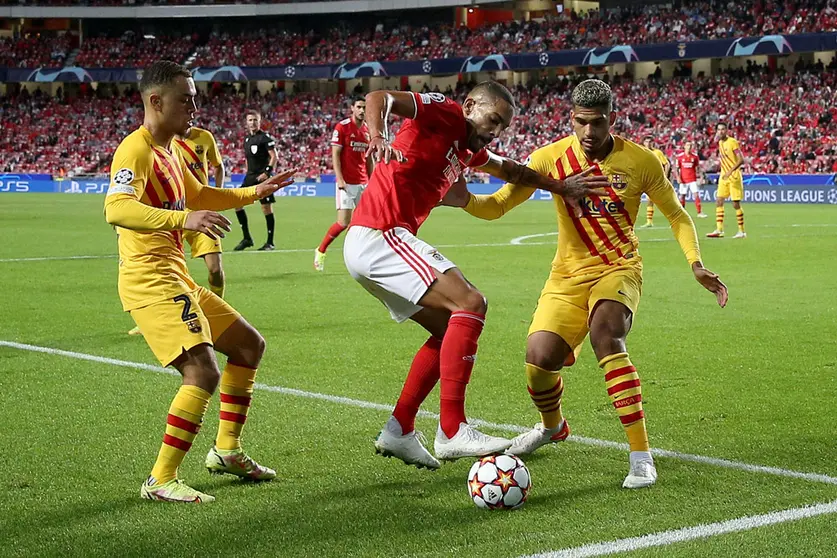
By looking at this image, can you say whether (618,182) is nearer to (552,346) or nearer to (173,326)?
(552,346)

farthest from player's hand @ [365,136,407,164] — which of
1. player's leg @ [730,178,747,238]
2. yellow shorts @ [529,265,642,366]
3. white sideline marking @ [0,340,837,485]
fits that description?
player's leg @ [730,178,747,238]

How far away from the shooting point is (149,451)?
5309mm

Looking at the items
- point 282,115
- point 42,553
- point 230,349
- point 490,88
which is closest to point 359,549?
point 42,553

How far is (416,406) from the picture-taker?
488cm

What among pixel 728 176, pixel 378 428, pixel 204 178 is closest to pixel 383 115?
pixel 378 428

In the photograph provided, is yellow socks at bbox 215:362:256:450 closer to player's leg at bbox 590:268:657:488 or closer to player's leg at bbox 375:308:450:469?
player's leg at bbox 375:308:450:469

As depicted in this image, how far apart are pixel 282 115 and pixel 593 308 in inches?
2216

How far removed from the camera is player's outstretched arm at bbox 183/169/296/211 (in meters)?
5.15

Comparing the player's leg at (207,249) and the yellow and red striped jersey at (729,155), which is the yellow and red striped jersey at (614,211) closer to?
the player's leg at (207,249)

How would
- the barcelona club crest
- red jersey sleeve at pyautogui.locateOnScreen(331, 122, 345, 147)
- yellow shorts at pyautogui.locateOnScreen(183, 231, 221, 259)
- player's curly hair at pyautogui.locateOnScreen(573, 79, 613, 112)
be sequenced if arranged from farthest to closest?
red jersey sleeve at pyautogui.locateOnScreen(331, 122, 345, 147) → yellow shorts at pyautogui.locateOnScreen(183, 231, 221, 259) → the barcelona club crest → player's curly hair at pyautogui.locateOnScreen(573, 79, 613, 112)

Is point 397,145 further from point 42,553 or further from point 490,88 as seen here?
point 42,553

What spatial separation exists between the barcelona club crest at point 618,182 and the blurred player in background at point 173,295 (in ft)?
6.33

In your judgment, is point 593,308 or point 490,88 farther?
point 593,308

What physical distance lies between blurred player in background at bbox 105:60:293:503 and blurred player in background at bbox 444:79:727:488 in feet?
4.23
